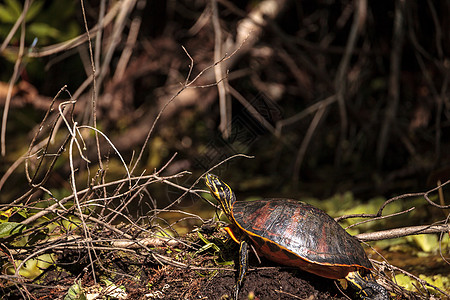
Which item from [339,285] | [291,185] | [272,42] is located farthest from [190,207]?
[272,42]

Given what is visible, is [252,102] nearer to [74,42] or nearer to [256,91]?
[256,91]

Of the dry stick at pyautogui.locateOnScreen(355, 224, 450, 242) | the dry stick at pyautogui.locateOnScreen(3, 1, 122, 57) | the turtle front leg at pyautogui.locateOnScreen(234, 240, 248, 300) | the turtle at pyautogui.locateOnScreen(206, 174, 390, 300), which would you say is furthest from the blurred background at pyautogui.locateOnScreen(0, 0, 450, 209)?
the turtle front leg at pyautogui.locateOnScreen(234, 240, 248, 300)

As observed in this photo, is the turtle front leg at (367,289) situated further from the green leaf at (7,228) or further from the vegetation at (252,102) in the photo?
the green leaf at (7,228)

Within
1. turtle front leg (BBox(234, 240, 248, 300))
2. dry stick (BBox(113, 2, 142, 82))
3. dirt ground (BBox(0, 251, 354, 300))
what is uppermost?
dry stick (BBox(113, 2, 142, 82))

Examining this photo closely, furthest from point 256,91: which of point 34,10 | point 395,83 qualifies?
point 34,10

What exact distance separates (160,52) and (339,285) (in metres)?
4.38


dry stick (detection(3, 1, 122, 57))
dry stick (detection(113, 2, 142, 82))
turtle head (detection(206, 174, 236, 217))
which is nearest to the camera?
turtle head (detection(206, 174, 236, 217))

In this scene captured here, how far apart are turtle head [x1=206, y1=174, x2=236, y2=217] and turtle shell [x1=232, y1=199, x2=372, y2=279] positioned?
7 cm

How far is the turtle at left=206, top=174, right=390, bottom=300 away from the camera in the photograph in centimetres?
175

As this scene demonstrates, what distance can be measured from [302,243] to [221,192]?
1.61 ft

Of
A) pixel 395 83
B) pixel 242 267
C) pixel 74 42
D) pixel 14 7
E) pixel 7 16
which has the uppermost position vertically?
pixel 14 7

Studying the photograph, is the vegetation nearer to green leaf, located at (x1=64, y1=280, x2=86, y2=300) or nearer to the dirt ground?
the dirt ground

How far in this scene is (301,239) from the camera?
1.79m

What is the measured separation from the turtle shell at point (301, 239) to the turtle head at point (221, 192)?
0.07 metres
